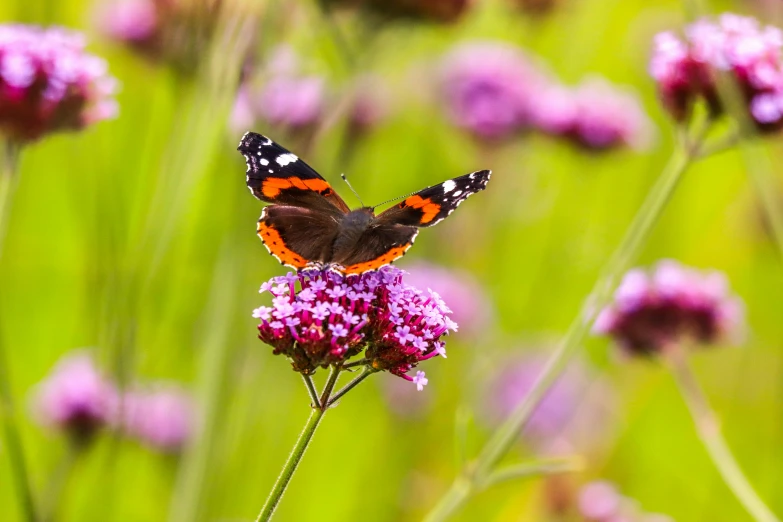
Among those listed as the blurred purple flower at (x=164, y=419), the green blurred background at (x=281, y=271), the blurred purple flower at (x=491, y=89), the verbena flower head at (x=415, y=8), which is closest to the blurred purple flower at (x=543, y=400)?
the green blurred background at (x=281, y=271)

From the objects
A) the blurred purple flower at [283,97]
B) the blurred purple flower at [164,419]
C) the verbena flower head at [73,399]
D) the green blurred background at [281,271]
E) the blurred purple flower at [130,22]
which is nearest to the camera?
the green blurred background at [281,271]

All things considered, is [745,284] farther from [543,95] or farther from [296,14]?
[296,14]

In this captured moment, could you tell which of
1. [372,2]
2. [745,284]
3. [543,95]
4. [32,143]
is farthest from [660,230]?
[32,143]

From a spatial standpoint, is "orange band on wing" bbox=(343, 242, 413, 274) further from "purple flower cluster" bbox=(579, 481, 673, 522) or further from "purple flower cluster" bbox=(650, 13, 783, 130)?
"purple flower cluster" bbox=(579, 481, 673, 522)

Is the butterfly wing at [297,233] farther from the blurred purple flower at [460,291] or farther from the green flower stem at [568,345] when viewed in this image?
the blurred purple flower at [460,291]

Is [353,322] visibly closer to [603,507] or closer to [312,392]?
[312,392]

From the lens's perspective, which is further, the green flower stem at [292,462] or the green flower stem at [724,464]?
the green flower stem at [724,464]

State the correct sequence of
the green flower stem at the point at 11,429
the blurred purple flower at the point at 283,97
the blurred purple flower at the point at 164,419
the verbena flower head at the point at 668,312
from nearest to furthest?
1. the green flower stem at the point at 11,429
2. the blurred purple flower at the point at 283,97
3. the verbena flower head at the point at 668,312
4. the blurred purple flower at the point at 164,419

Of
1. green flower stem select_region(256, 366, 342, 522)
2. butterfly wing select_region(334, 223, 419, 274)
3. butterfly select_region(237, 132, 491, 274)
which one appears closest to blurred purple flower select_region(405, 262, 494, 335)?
butterfly select_region(237, 132, 491, 274)
